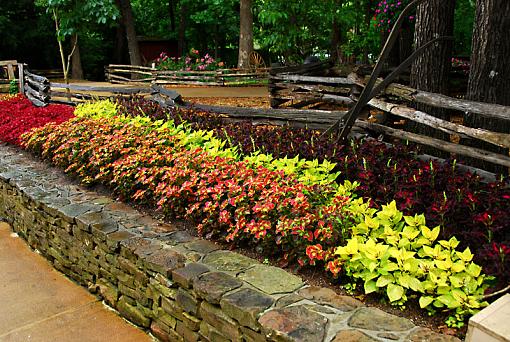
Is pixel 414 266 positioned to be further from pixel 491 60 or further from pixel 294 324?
pixel 491 60

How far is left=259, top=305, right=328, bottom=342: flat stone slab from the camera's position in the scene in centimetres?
248

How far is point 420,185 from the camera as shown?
3.53 m

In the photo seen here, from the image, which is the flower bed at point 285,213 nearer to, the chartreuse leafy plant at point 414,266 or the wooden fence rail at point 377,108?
the chartreuse leafy plant at point 414,266

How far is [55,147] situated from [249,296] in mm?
4611

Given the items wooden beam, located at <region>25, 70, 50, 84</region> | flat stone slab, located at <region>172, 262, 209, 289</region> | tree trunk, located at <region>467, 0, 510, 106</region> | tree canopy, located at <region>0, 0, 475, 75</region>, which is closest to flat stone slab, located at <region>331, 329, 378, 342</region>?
flat stone slab, located at <region>172, 262, 209, 289</region>

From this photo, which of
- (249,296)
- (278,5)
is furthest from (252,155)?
(278,5)

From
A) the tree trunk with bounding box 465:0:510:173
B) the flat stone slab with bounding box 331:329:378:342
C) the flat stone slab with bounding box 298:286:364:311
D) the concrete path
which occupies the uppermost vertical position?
the tree trunk with bounding box 465:0:510:173

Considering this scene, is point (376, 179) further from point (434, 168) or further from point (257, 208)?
point (257, 208)

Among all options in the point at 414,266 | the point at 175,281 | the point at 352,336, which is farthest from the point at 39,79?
the point at 352,336

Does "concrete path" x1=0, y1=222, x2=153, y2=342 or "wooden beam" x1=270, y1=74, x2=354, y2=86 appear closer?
"concrete path" x1=0, y1=222, x2=153, y2=342

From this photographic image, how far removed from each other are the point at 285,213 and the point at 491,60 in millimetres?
2561

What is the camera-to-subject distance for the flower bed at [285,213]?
2.70m

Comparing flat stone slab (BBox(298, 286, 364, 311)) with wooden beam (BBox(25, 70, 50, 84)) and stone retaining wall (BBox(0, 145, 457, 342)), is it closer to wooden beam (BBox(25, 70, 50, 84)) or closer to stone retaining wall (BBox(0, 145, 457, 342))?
stone retaining wall (BBox(0, 145, 457, 342))

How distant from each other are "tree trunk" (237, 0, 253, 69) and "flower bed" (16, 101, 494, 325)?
11.9 metres
